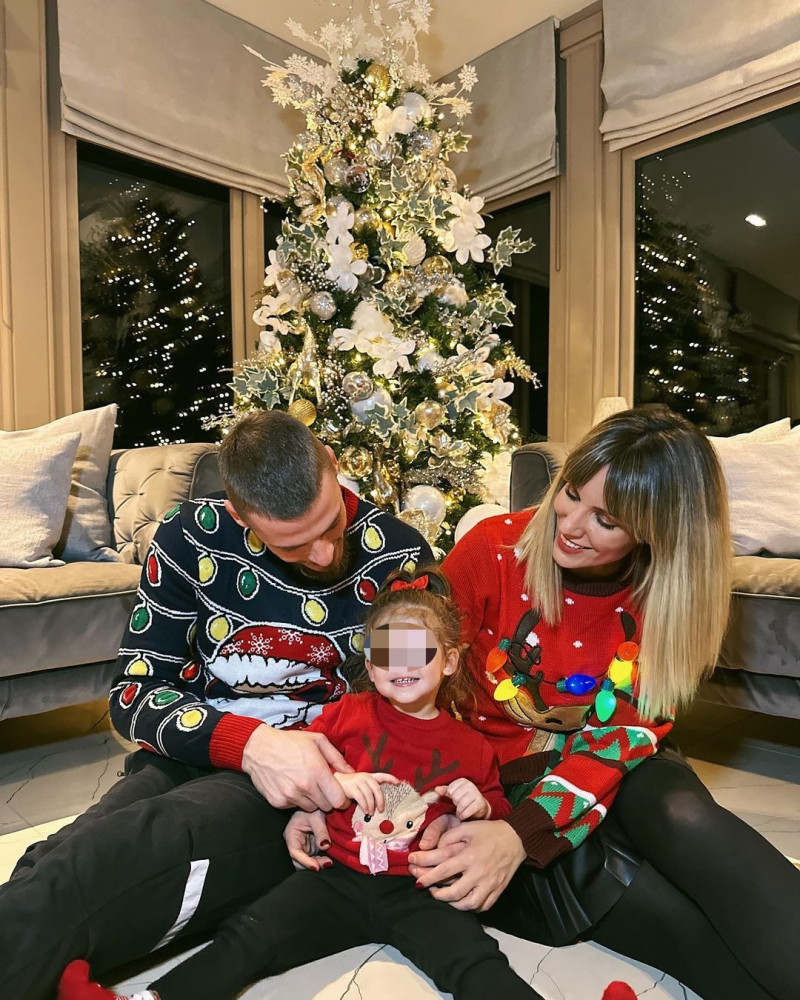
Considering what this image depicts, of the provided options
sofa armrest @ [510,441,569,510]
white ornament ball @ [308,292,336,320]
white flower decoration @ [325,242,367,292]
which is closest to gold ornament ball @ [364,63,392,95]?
white flower decoration @ [325,242,367,292]

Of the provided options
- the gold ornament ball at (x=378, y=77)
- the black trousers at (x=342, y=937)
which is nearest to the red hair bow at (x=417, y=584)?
the black trousers at (x=342, y=937)

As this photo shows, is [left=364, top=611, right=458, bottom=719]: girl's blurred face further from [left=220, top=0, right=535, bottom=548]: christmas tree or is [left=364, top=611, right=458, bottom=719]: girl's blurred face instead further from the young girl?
[left=220, top=0, right=535, bottom=548]: christmas tree

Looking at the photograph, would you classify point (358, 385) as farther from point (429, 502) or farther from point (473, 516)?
point (473, 516)

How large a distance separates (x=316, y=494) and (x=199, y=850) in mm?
450

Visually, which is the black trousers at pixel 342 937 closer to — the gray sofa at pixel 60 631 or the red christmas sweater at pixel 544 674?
the red christmas sweater at pixel 544 674

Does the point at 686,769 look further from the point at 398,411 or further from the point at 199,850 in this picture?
the point at 398,411

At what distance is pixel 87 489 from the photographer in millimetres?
2250

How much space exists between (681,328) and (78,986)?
3001 millimetres

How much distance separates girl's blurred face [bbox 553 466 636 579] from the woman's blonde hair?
0.01 meters

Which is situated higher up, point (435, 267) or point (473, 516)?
point (435, 267)

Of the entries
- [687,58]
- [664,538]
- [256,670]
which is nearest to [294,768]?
[256,670]

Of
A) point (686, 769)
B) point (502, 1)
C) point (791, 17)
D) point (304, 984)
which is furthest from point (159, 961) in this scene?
point (502, 1)

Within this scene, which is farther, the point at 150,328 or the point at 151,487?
the point at 150,328

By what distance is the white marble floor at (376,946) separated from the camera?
99 centimetres
